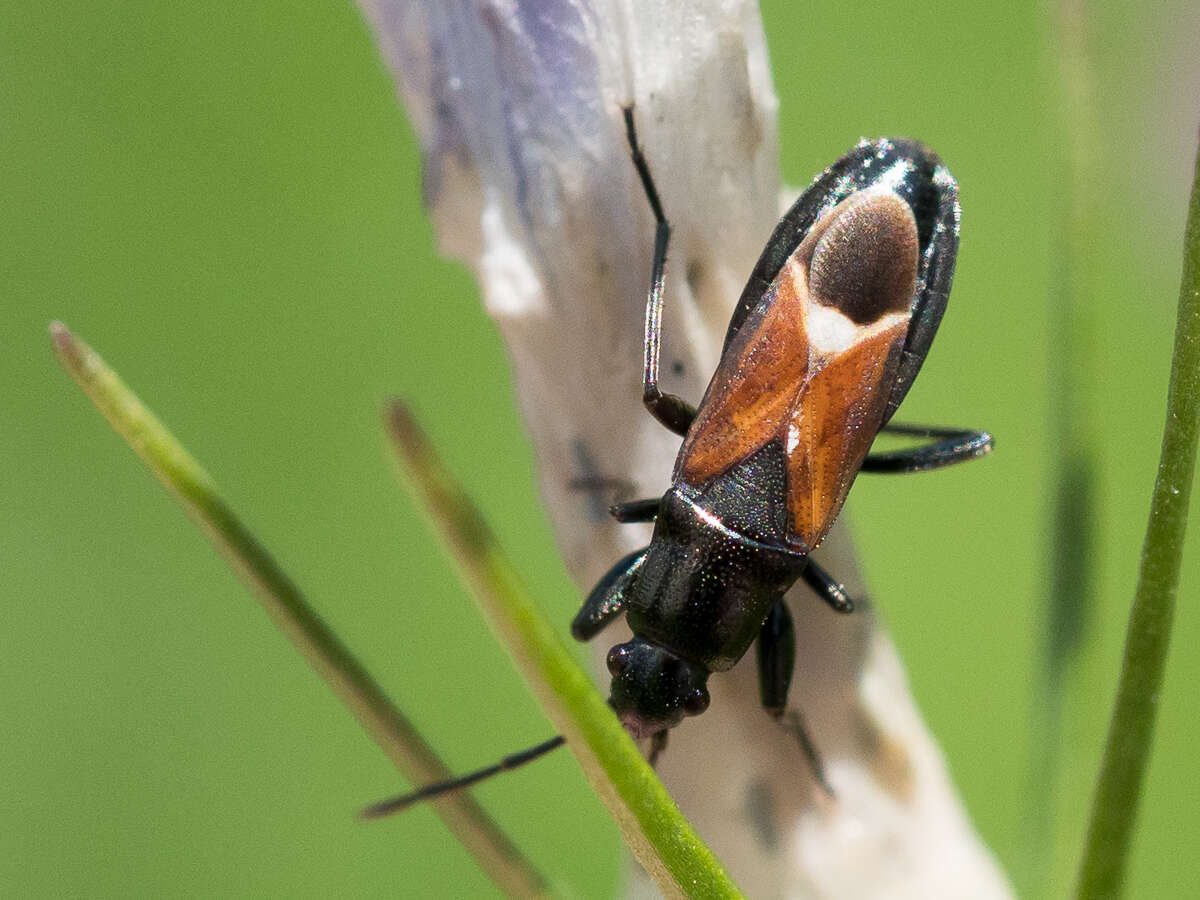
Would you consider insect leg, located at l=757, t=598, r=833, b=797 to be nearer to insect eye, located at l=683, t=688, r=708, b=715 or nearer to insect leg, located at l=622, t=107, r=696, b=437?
insect eye, located at l=683, t=688, r=708, b=715

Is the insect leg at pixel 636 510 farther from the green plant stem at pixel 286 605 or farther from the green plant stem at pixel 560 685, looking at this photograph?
the green plant stem at pixel 560 685

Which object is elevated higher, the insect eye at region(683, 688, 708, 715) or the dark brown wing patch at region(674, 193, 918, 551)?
the dark brown wing patch at region(674, 193, 918, 551)

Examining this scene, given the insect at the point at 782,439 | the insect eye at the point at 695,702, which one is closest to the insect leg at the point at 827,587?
the insect at the point at 782,439

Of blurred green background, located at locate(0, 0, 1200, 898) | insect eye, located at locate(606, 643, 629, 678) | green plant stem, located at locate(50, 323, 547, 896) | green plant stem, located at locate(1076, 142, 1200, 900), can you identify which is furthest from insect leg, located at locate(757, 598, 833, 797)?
blurred green background, located at locate(0, 0, 1200, 898)

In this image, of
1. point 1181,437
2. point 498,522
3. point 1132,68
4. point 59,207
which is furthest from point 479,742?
point 1181,437

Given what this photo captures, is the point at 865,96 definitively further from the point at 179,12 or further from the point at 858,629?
the point at 858,629

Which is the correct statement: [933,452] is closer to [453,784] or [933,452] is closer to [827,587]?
[827,587]

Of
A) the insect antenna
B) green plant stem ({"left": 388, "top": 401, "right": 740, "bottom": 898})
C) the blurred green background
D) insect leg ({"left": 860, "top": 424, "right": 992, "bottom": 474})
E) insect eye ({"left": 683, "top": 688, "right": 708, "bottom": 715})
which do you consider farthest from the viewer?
the blurred green background
